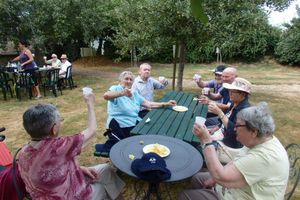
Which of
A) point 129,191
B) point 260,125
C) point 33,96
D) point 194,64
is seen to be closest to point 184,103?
point 129,191

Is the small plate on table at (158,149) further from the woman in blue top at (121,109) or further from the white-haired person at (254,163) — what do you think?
the woman in blue top at (121,109)

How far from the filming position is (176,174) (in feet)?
7.35

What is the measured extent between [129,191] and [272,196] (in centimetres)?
184

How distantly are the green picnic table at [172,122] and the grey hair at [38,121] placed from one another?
1301 mm

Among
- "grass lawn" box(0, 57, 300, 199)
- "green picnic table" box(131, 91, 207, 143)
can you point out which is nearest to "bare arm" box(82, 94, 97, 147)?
"green picnic table" box(131, 91, 207, 143)

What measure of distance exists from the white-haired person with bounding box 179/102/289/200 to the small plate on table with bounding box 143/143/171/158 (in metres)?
0.63

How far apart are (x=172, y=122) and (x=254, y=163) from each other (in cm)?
178

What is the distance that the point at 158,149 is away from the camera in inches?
101

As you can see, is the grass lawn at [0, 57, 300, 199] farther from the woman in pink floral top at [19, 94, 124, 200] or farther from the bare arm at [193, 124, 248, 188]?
the bare arm at [193, 124, 248, 188]

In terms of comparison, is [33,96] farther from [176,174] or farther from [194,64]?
[194,64]

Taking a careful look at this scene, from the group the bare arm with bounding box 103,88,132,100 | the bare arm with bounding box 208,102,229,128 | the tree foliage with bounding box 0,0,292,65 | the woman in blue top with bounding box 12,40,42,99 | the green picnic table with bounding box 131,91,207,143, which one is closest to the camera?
the bare arm with bounding box 208,102,229,128

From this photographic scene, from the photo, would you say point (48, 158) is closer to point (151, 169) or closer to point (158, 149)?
point (151, 169)

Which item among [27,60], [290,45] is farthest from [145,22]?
[290,45]

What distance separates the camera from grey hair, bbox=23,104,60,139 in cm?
185
